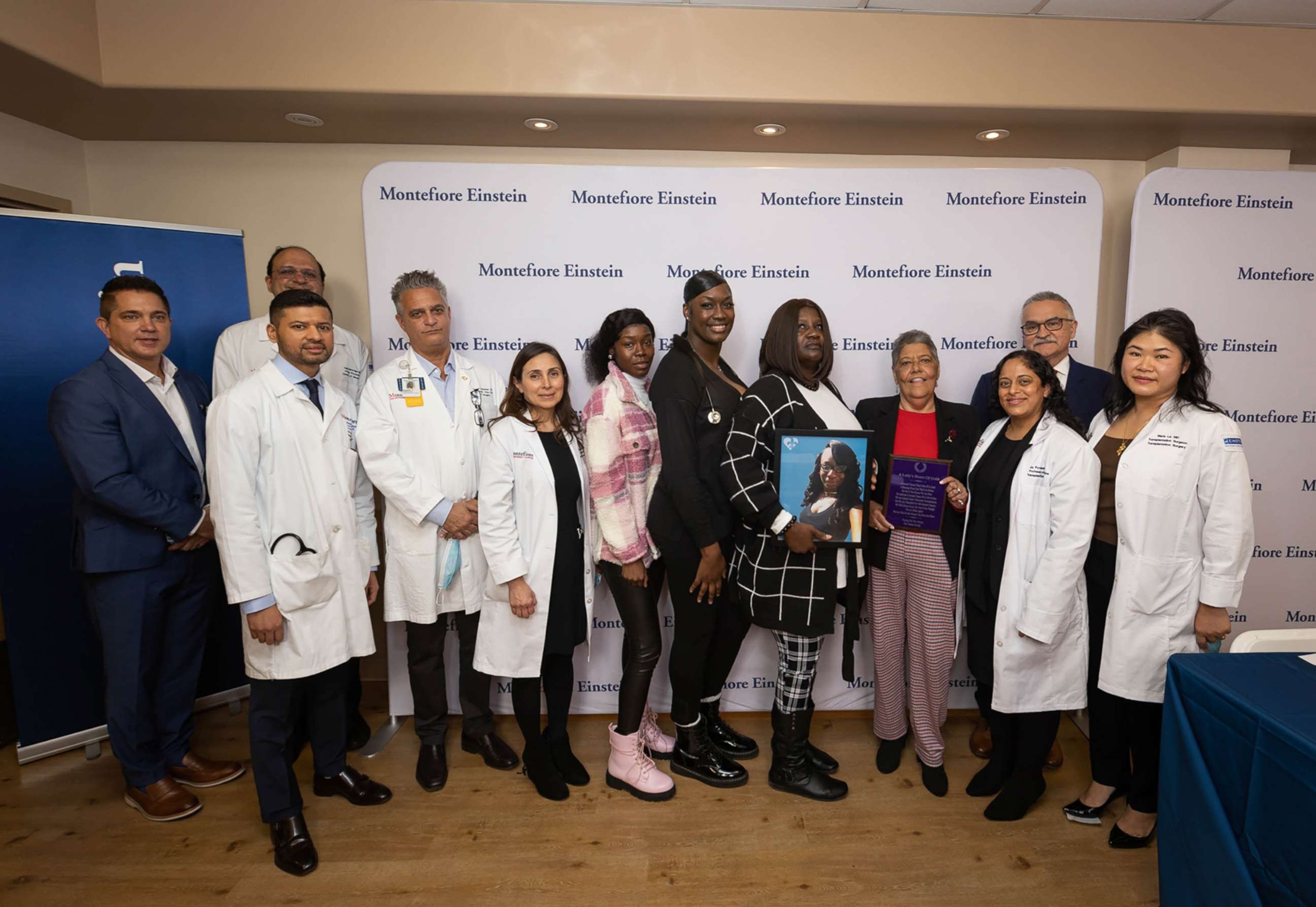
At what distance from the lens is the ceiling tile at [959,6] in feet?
8.83

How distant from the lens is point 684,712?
8.45ft

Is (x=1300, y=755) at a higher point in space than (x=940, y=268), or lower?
lower

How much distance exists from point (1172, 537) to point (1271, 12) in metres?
2.60

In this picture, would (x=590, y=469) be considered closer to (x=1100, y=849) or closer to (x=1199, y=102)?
(x=1100, y=849)

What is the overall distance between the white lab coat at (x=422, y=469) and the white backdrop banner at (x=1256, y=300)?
3288 mm

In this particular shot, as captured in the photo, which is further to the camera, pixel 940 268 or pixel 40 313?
pixel 940 268

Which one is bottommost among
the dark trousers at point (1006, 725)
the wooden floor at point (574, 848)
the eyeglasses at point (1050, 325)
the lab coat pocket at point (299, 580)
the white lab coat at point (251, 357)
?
the wooden floor at point (574, 848)

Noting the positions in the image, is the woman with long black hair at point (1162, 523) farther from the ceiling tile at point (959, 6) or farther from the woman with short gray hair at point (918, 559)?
the ceiling tile at point (959, 6)

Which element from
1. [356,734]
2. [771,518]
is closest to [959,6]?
[771,518]

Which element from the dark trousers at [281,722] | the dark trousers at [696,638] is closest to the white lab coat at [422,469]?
the dark trousers at [281,722]

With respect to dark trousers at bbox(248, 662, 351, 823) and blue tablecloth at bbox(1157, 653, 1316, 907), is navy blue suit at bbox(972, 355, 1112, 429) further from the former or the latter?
dark trousers at bbox(248, 662, 351, 823)

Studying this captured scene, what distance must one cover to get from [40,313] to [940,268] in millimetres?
4063

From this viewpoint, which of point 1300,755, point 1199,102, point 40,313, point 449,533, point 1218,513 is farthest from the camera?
point 1199,102

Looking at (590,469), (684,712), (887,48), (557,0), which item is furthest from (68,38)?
(684,712)
